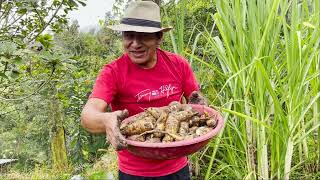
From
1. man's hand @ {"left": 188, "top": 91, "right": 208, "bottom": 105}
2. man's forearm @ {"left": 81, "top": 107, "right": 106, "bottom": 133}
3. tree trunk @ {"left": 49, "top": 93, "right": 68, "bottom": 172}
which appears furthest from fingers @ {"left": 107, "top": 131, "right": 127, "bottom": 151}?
tree trunk @ {"left": 49, "top": 93, "right": 68, "bottom": 172}

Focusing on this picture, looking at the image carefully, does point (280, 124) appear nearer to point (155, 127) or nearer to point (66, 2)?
point (155, 127)

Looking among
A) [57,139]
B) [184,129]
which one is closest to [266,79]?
[184,129]

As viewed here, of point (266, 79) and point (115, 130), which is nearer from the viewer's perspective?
point (115, 130)

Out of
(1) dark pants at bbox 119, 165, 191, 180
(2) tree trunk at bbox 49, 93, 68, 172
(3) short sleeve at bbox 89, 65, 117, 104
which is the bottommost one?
(2) tree trunk at bbox 49, 93, 68, 172

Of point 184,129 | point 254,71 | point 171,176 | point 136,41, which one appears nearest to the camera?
point 184,129

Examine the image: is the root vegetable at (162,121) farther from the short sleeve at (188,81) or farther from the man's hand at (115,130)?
the short sleeve at (188,81)

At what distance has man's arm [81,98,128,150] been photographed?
119 cm

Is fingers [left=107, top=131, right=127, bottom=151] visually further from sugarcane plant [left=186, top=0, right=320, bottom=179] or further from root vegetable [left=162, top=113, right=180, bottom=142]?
sugarcane plant [left=186, top=0, right=320, bottom=179]

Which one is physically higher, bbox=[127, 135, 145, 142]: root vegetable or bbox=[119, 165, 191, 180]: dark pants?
Answer: bbox=[127, 135, 145, 142]: root vegetable

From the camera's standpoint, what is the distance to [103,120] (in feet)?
4.22

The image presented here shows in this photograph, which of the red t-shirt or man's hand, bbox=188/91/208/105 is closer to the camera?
the red t-shirt

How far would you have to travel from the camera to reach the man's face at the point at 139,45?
1528 mm

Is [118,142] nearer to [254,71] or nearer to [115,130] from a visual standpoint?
[115,130]

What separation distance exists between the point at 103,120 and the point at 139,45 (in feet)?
1.23
